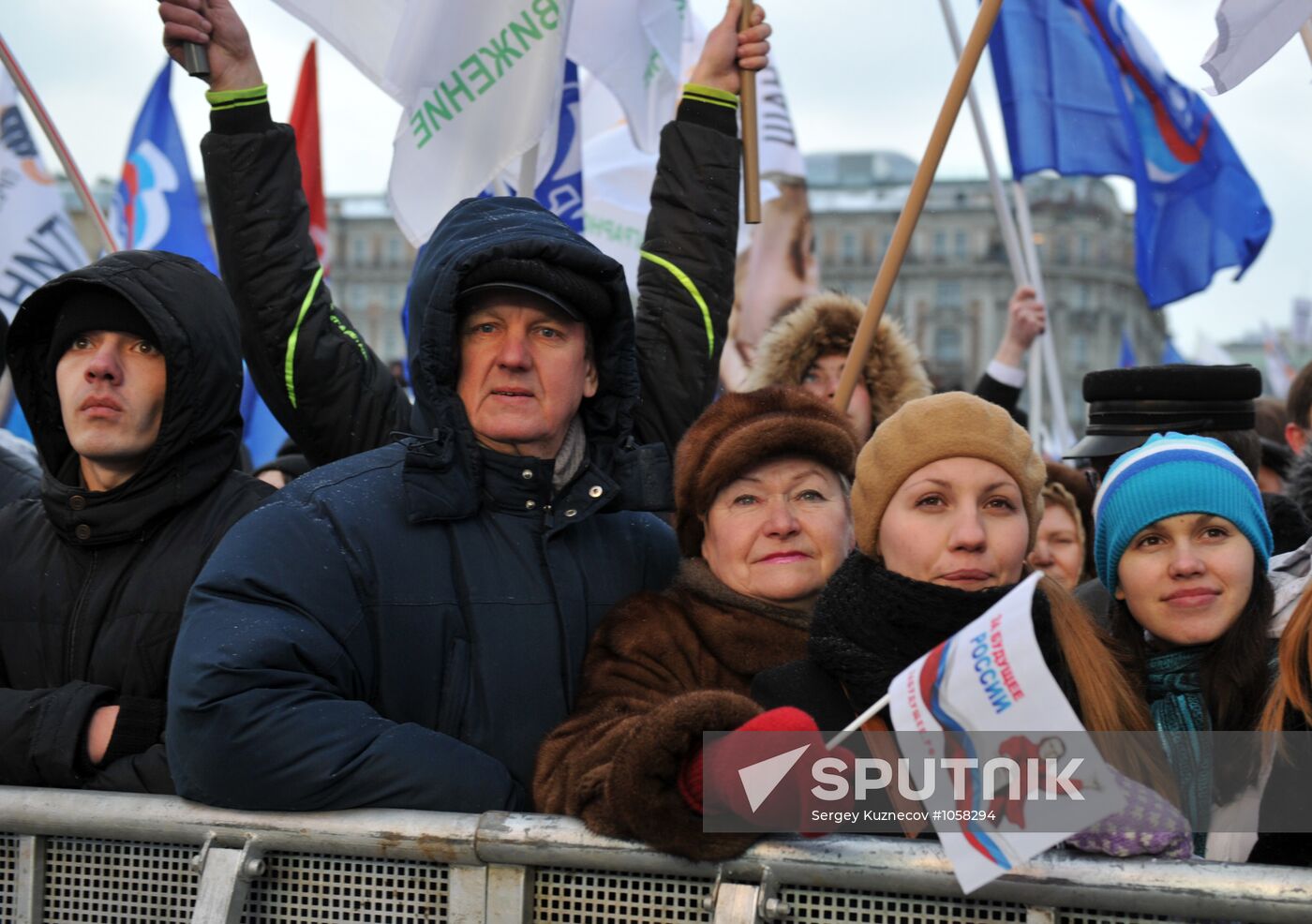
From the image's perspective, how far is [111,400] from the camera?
321 cm

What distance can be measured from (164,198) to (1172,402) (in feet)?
20.8

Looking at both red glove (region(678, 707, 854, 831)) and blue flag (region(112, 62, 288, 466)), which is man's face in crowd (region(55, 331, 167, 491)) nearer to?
red glove (region(678, 707, 854, 831))

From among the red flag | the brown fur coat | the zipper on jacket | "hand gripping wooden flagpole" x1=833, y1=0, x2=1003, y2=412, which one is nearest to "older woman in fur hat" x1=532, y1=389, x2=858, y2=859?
the brown fur coat

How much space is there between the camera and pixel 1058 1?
675cm

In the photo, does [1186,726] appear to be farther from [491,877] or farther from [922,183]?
[922,183]

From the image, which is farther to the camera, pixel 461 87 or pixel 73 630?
pixel 461 87

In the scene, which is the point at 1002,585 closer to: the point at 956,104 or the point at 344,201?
the point at 956,104

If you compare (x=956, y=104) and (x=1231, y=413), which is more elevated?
(x=956, y=104)

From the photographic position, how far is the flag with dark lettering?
874 centimetres

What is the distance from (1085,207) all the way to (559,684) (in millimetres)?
72186

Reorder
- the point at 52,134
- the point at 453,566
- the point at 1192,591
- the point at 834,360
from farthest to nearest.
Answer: the point at 834,360, the point at 52,134, the point at 453,566, the point at 1192,591

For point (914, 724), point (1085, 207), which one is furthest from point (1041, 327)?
point (1085, 207)

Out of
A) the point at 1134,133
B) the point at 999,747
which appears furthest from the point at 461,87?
the point at 1134,133

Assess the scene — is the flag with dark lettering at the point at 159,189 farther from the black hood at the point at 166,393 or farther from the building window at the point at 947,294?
the building window at the point at 947,294
